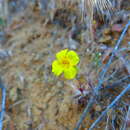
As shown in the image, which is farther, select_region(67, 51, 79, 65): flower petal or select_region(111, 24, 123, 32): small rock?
select_region(111, 24, 123, 32): small rock

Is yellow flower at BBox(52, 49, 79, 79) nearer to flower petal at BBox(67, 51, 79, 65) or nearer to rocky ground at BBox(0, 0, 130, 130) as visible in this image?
flower petal at BBox(67, 51, 79, 65)

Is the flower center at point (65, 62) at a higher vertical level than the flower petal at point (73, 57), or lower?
lower

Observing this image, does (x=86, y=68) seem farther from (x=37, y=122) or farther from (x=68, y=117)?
(x=37, y=122)

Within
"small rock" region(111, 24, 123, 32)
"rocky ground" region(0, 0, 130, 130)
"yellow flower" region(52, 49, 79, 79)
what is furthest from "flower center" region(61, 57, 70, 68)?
"small rock" region(111, 24, 123, 32)

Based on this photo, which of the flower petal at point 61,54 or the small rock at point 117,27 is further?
the small rock at point 117,27

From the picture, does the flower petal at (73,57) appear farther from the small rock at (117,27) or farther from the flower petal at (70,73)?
the small rock at (117,27)

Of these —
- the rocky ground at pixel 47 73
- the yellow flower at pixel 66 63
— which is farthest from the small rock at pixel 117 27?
the yellow flower at pixel 66 63

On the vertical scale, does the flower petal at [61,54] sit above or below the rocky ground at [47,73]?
above

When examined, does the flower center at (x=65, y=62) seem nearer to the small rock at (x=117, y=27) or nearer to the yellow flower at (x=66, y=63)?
the yellow flower at (x=66, y=63)

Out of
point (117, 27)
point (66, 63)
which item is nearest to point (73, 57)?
point (66, 63)

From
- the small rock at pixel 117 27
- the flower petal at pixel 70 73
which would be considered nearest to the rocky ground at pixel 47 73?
the small rock at pixel 117 27

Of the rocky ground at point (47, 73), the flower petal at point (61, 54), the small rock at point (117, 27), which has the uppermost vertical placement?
the small rock at point (117, 27)
